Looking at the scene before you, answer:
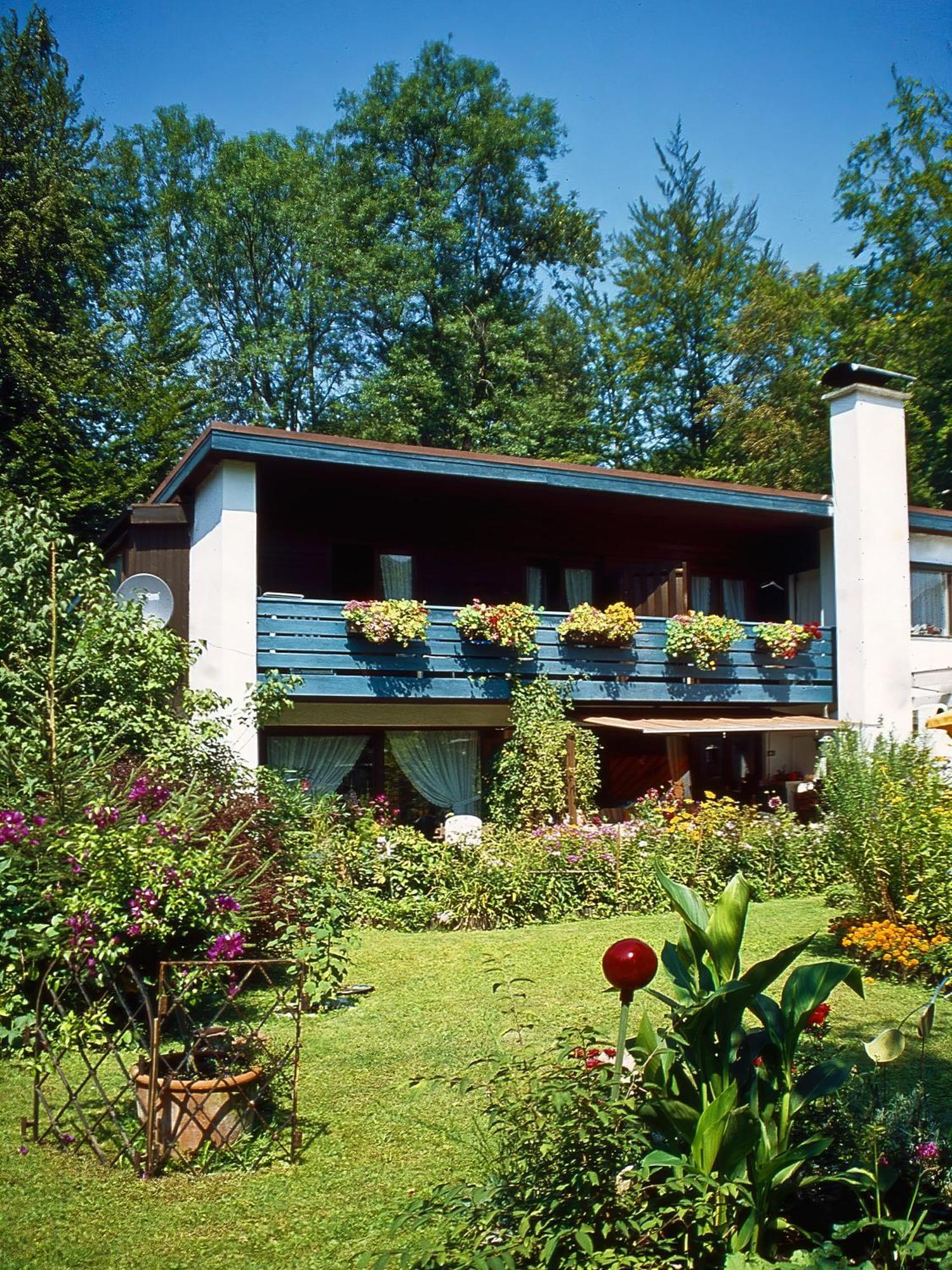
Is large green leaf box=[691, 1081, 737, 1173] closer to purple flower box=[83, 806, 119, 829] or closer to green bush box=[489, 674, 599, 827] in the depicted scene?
purple flower box=[83, 806, 119, 829]

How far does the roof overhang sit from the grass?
280 inches

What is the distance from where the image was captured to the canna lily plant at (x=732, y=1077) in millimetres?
4078

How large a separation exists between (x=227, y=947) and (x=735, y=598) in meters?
16.0

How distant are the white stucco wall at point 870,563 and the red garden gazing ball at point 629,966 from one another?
1556 centimetres

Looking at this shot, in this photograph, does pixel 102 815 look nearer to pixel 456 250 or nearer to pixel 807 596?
pixel 807 596

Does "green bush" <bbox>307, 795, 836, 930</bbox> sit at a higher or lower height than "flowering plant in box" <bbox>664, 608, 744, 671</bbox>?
lower

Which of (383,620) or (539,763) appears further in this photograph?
(539,763)

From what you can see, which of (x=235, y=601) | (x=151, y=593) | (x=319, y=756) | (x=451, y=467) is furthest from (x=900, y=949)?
(x=151, y=593)

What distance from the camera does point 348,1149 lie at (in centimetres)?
620

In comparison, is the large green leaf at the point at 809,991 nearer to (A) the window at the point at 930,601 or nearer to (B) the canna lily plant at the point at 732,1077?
(B) the canna lily plant at the point at 732,1077

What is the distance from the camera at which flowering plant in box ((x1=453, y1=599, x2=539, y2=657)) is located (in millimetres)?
16281

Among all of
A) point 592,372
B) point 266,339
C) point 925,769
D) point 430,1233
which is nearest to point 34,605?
point 430,1233

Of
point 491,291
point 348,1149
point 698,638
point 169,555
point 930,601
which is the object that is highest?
point 491,291

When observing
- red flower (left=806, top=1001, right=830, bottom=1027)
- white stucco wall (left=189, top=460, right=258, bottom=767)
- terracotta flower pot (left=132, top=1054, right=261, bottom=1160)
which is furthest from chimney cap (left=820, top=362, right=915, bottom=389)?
terracotta flower pot (left=132, top=1054, right=261, bottom=1160)
